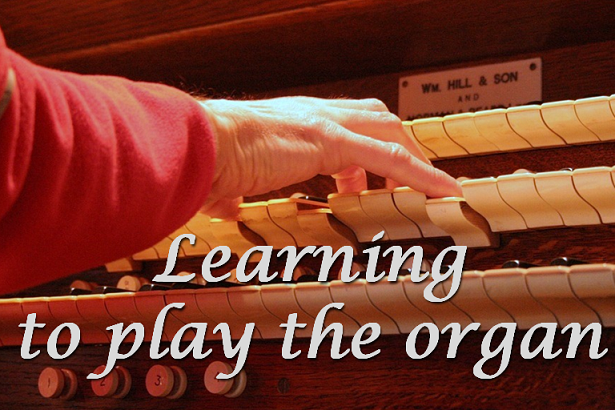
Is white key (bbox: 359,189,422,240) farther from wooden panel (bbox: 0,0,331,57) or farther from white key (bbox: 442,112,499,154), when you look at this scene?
wooden panel (bbox: 0,0,331,57)

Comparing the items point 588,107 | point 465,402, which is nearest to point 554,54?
point 588,107

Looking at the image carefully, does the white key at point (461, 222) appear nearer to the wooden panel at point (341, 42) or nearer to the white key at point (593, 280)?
the white key at point (593, 280)

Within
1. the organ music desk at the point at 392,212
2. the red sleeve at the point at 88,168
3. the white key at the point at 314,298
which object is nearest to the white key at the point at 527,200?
the organ music desk at the point at 392,212

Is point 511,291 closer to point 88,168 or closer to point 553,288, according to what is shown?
point 553,288

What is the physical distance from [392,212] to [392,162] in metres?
0.08

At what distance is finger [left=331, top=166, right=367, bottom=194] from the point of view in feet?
3.49

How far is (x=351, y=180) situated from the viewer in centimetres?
107

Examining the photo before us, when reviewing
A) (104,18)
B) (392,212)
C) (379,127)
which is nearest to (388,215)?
(392,212)

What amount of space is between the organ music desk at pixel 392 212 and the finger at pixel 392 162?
0.02 meters

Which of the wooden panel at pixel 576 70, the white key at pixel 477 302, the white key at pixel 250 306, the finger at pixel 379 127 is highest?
the wooden panel at pixel 576 70

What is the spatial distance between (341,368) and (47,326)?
0.42m

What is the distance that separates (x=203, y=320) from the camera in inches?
41.4

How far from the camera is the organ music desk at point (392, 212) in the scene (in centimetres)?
93

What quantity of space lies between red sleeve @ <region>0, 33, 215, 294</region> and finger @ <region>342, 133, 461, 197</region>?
22 cm
